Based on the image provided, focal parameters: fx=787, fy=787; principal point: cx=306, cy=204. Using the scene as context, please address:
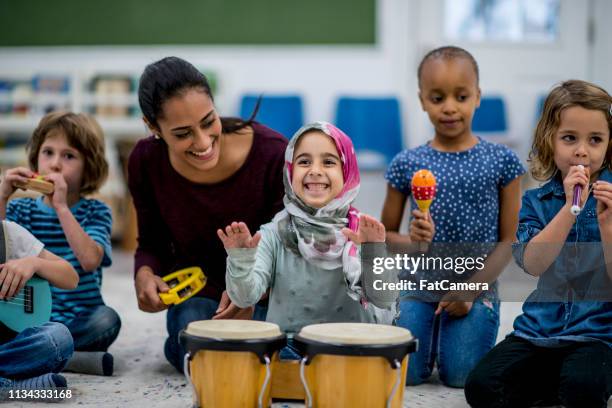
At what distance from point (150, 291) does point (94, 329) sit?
225mm

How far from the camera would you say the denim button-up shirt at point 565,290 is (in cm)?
181

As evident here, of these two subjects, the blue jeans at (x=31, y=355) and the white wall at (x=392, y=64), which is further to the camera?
the white wall at (x=392, y=64)

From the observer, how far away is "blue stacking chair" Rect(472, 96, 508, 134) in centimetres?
514

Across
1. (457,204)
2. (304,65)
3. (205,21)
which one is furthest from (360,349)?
(205,21)

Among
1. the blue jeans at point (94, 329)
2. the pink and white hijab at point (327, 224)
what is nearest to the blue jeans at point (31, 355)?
the blue jeans at point (94, 329)

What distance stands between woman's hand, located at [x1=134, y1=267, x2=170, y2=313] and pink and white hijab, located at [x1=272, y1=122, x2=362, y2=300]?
0.41 meters

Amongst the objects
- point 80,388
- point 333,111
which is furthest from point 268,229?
point 333,111

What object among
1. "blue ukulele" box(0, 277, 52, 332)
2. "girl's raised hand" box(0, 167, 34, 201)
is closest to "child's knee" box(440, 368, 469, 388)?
"blue ukulele" box(0, 277, 52, 332)

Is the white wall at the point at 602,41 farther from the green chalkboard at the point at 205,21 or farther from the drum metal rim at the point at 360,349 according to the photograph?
the drum metal rim at the point at 360,349

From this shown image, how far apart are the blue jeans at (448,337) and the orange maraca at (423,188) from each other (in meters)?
0.34

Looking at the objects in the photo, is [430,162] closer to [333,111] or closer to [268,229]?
[268,229]

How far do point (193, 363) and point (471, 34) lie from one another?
4280mm

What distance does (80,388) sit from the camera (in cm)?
198

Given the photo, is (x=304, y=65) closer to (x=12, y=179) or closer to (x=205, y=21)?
(x=205, y=21)
